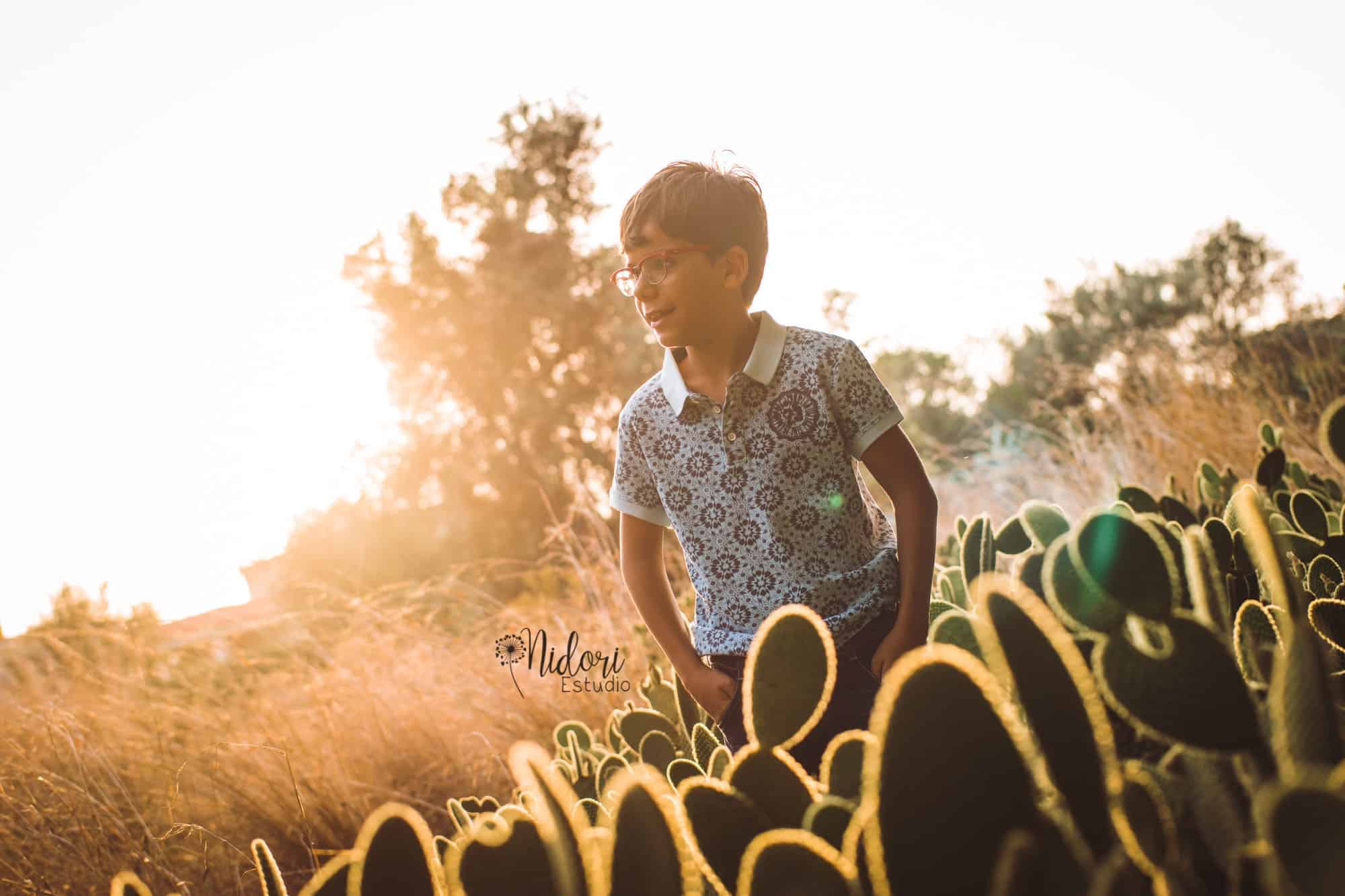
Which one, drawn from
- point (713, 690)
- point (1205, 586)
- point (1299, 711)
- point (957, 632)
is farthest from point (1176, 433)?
point (1299, 711)

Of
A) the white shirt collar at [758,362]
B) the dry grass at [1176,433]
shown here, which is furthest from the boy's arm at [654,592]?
the dry grass at [1176,433]

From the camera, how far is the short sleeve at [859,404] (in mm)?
1586

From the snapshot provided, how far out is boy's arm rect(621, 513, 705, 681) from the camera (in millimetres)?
1631

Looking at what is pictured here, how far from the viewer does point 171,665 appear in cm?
387

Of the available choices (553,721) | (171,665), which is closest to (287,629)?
(171,665)

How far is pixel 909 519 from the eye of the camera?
1.52 meters

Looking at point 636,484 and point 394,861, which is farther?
point 636,484

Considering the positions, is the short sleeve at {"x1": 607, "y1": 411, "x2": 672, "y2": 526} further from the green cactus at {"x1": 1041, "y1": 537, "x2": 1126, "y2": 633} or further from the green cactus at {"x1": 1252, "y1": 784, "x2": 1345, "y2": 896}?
the green cactus at {"x1": 1252, "y1": 784, "x2": 1345, "y2": 896}

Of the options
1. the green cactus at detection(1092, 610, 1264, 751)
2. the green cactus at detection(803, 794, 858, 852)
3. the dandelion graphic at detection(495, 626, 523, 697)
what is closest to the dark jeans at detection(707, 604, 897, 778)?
the green cactus at detection(803, 794, 858, 852)

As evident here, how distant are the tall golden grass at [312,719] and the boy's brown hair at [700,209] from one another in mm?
1232

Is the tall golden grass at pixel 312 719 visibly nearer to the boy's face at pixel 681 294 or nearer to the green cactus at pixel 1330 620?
the boy's face at pixel 681 294

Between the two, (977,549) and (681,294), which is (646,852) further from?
(681,294)

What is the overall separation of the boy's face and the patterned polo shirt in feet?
0.35

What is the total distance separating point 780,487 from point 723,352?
321mm
